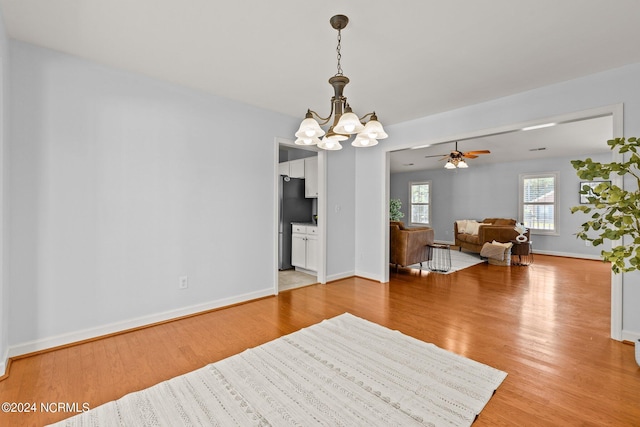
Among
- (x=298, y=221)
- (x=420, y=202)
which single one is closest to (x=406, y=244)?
(x=298, y=221)

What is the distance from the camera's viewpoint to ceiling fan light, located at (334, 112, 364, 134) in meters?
2.01

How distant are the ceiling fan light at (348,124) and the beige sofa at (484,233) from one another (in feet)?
19.7

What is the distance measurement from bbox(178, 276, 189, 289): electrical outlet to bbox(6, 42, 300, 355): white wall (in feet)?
0.18

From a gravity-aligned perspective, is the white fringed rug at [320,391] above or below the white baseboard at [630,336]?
below

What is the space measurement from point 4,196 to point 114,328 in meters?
1.41

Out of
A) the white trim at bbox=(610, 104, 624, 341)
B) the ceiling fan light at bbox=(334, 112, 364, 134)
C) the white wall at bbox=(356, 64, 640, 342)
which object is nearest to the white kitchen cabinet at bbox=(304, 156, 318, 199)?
the white wall at bbox=(356, 64, 640, 342)

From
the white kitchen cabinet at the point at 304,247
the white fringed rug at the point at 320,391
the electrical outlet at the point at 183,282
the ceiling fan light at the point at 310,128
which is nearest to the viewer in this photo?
the white fringed rug at the point at 320,391

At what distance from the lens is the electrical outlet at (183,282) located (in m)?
3.17

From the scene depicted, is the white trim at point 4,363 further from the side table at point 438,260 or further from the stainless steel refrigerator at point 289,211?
the side table at point 438,260

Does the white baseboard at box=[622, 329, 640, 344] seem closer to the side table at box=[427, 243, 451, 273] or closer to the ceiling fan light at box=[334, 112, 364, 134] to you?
the side table at box=[427, 243, 451, 273]

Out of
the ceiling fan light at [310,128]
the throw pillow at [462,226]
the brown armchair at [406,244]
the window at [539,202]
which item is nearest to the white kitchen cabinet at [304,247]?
the brown armchair at [406,244]

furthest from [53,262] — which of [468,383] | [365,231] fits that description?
[365,231]

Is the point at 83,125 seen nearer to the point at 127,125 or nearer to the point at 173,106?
the point at 127,125

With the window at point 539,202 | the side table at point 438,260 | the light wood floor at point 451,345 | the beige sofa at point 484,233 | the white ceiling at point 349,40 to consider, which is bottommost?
the light wood floor at point 451,345
